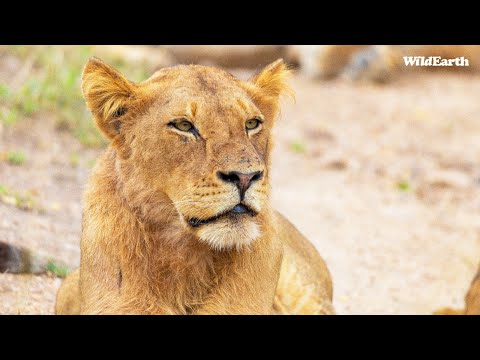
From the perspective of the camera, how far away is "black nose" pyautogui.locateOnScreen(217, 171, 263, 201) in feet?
11.8

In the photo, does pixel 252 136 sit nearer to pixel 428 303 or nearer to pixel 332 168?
pixel 428 303

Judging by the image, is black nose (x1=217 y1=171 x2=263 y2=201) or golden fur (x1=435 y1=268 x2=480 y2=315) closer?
black nose (x1=217 y1=171 x2=263 y2=201)

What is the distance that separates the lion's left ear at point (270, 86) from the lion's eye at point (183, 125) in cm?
57

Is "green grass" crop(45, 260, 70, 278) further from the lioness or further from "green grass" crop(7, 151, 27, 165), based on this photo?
"green grass" crop(7, 151, 27, 165)

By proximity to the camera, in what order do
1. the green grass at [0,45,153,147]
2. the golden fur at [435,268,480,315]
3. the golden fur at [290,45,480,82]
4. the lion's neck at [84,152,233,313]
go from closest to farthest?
the lion's neck at [84,152,233,313], the golden fur at [435,268,480,315], the green grass at [0,45,153,147], the golden fur at [290,45,480,82]

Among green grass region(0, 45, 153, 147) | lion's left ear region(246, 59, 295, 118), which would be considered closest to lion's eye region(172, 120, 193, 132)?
lion's left ear region(246, 59, 295, 118)

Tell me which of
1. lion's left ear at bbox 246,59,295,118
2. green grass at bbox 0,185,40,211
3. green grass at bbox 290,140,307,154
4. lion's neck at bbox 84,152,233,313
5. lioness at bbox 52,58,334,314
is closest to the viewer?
lioness at bbox 52,58,334,314

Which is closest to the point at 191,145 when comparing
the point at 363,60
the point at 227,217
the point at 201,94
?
the point at 201,94

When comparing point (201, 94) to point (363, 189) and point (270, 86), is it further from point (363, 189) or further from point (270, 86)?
point (363, 189)

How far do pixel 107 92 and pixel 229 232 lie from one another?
37.9 inches

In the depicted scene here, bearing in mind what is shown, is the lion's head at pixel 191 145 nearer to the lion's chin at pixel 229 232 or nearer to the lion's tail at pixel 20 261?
the lion's chin at pixel 229 232

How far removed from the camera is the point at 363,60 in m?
13.6

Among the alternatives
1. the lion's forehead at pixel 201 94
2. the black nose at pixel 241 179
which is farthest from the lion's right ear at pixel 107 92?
the black nose at pixel 241 179
